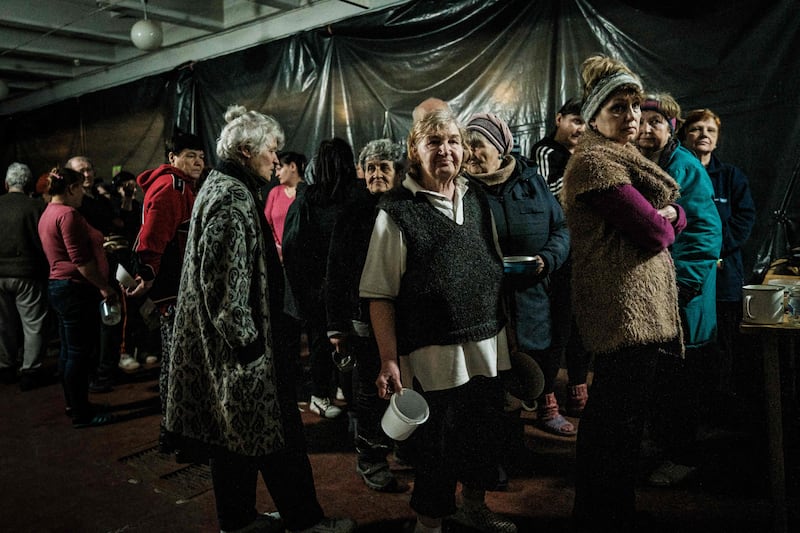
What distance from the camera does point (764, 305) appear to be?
6.44 ft

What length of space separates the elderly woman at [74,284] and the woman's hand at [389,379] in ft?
7.86

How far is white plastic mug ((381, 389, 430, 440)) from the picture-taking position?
1.75 metres

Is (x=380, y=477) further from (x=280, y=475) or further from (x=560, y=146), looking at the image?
(x=560, y=146)

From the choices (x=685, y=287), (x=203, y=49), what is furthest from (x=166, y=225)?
(x=203, y=49)

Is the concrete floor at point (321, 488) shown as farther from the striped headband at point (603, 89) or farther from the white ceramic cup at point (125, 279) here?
the striped headband at point (603, 89)

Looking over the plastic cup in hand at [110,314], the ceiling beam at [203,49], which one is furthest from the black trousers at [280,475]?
the ceiling beam at [203,49]

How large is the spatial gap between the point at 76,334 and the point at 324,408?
1.55 metres

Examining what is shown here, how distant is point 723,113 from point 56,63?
8089mm

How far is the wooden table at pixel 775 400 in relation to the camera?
193cm

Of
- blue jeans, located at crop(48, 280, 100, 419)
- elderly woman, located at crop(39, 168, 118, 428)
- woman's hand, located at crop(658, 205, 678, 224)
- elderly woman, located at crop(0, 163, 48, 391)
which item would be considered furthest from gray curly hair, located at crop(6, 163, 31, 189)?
woman's hand, located at crop(658, 205, 678, 224)

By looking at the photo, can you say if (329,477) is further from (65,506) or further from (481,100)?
(481,100)

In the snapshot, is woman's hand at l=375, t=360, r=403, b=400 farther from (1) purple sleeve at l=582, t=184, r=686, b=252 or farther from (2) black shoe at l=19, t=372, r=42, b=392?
(2) black shoe at l=19, t=372, r=42, b=392

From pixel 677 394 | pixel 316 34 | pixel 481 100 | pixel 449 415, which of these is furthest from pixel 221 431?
pixel 316 34

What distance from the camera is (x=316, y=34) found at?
16.8 feet
